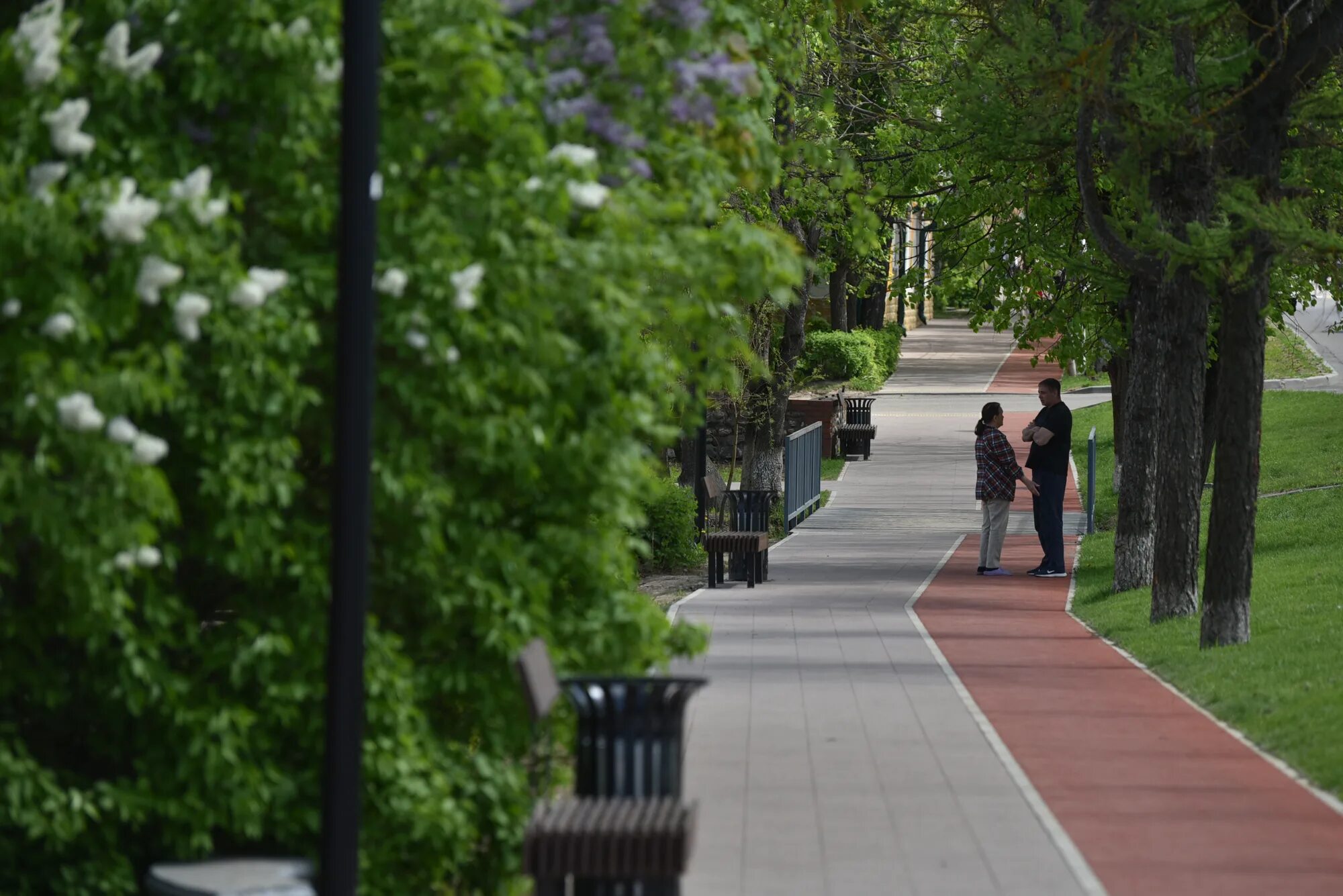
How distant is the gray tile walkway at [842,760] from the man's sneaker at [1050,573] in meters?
1.26

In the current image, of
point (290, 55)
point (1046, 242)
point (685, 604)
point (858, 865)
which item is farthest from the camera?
point (1046, 242)

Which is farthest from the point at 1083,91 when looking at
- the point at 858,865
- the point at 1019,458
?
the point at 1019,458

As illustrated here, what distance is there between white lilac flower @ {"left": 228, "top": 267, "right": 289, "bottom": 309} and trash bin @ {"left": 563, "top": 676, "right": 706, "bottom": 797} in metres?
1.76

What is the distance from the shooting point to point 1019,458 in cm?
3672

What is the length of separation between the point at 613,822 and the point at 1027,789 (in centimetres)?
377

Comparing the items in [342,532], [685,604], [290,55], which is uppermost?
[290,55]

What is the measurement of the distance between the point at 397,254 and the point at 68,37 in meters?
1.26

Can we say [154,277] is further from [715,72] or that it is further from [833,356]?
[833,356]

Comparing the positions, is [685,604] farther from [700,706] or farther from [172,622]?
[172,622]

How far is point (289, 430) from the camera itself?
6742 mm

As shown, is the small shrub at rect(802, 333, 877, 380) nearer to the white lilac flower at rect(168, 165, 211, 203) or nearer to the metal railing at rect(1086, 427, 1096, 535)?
the metal railing at rect(1086, 427, 1096, 535)

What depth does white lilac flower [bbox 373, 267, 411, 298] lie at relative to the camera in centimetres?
645

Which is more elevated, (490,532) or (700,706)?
(490,532)

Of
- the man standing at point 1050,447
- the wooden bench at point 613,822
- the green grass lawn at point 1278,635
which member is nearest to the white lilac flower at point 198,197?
the wooden bench at point 613,822
